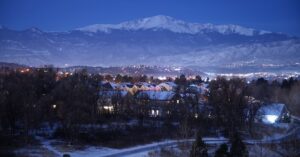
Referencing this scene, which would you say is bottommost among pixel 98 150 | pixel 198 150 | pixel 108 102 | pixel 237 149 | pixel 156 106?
pixel 98 150

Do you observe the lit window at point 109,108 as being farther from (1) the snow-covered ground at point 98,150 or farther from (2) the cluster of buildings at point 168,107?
(1) the snow-covered ground at point 98,150

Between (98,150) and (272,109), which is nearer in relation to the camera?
(98,150)

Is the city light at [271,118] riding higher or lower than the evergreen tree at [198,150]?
lower

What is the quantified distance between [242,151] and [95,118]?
19.7m

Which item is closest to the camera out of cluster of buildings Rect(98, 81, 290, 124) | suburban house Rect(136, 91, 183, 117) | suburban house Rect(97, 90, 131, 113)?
cluster of buildings Rect(98, 81, 290, 124)

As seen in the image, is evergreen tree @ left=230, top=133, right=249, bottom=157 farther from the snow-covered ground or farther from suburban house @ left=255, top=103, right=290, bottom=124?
suburban house @ left=255, top=103, right=290, bottom=124

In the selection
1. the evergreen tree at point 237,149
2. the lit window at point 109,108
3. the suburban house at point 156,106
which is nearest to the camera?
the evergreen tree at point 237,149

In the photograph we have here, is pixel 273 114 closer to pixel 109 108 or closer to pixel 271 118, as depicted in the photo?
pixel 271 118

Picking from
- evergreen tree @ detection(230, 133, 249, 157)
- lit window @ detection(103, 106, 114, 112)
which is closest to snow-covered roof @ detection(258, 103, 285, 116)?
lit window @ detection(103, 106, 114, 112)

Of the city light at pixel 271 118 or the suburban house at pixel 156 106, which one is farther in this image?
the city light at pixel 271 118

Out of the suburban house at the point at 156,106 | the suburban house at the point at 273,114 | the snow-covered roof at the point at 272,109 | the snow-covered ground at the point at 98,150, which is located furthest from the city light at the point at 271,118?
the snow-covered ground at the point at 98,150

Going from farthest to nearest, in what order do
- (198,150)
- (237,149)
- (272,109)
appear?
(272,109) < (237,149) < (198,150)

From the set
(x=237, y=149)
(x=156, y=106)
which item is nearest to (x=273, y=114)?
(x=156, y=106)

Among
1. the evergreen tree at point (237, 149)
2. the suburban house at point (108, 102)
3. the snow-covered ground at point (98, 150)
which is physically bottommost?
the snow-covered ground at point (98, 150)
